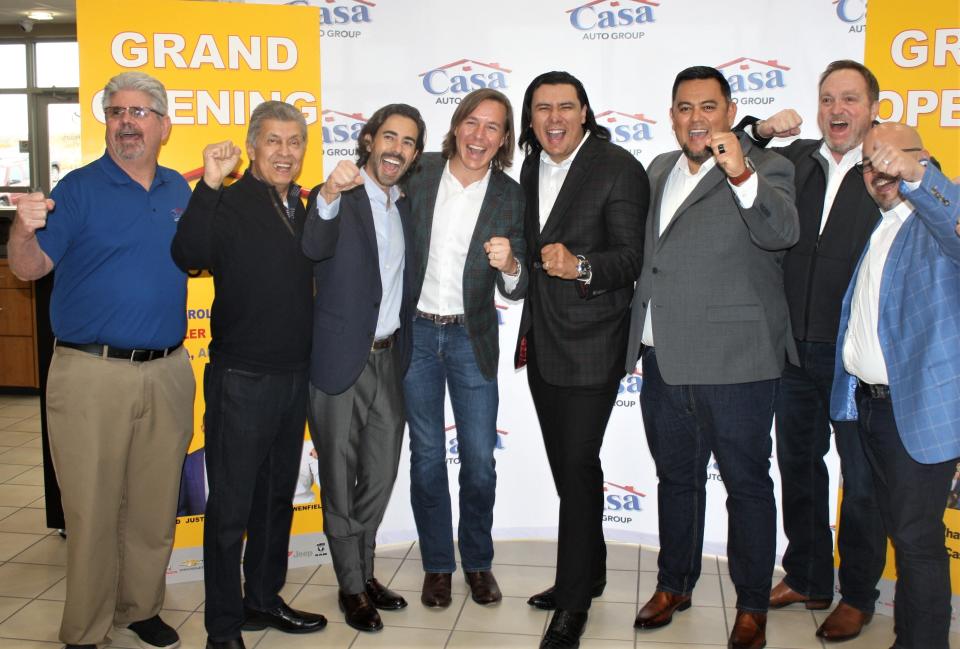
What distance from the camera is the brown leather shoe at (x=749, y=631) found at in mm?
3016

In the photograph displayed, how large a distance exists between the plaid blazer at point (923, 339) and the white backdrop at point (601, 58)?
1.43m

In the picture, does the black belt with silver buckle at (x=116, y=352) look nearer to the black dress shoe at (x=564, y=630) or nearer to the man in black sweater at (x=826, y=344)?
the black dress shoe at (x=564, y=630)

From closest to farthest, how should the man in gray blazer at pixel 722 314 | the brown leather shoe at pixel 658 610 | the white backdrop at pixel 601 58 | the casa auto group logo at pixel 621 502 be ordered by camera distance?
the man in gray blazer at pixel 722 314, the brown leather shoe at pixel 658 610, the white backdrop at pixel 601 58, the casa auto group logo at pixel 621 502

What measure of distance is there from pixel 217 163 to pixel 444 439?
138 centimetres

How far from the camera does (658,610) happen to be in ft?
10.7

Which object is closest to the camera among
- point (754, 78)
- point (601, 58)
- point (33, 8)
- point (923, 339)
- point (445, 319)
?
point (923, 339)

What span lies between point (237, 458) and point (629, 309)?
Answer: 147 cm

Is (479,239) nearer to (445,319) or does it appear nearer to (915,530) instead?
(445,319)

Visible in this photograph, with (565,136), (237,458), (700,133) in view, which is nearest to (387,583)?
(237,458)

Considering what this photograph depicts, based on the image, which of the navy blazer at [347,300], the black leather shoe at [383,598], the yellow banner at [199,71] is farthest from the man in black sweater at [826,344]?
the yellow banner at [199,71]

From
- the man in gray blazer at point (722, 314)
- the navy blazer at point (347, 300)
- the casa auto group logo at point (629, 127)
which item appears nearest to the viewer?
the man in gray blazer at point (722, 314)

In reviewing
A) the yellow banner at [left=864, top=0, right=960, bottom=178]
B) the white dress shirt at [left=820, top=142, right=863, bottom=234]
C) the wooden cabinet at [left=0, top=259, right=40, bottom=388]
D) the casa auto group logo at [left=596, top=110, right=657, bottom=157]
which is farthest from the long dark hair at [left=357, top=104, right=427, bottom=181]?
the wooden cabinet at [left=0, top=259, right=40, bottom=388]

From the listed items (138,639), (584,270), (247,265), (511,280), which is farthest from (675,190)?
(138,639)

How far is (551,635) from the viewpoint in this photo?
3.02 m
